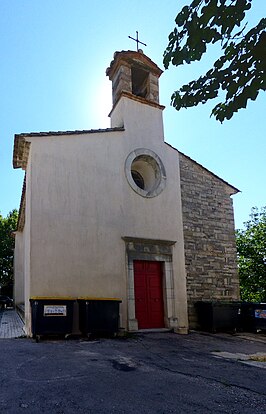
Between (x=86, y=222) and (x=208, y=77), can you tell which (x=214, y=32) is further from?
(x=86, y=222)

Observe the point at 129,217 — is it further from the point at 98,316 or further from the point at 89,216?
the point at 98,316

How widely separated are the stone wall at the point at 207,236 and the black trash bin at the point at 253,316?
727 mm

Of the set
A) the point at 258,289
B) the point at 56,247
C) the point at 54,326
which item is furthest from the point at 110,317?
the point at 258,289

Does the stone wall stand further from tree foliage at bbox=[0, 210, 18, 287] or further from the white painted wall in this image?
tree foliage at bbox=[0, 210, 18, 287]

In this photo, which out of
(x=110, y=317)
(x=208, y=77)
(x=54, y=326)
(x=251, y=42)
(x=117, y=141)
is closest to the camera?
(x=251, y=42)

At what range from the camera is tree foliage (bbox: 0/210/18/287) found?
30.7 m

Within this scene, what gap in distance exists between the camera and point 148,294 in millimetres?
10445

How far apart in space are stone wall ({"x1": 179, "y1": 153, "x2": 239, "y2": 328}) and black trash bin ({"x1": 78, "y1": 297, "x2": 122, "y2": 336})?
3.11 metres

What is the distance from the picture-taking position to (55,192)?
9.52 metres

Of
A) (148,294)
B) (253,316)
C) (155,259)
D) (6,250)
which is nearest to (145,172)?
(155,259)

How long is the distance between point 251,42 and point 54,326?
6.99 meters

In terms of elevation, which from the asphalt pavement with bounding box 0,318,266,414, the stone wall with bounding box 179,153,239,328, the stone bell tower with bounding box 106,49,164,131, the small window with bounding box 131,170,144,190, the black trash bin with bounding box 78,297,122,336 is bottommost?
the asphalt pavement with bounding box 0,318,266,414

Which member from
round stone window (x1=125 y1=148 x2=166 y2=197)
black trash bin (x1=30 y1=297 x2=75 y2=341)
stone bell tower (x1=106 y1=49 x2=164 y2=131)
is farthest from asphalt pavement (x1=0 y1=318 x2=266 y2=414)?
stone bell tower (x1=106 y1=49 x2=164 y2=131)

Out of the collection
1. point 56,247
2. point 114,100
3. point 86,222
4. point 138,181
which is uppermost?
point 114,100
